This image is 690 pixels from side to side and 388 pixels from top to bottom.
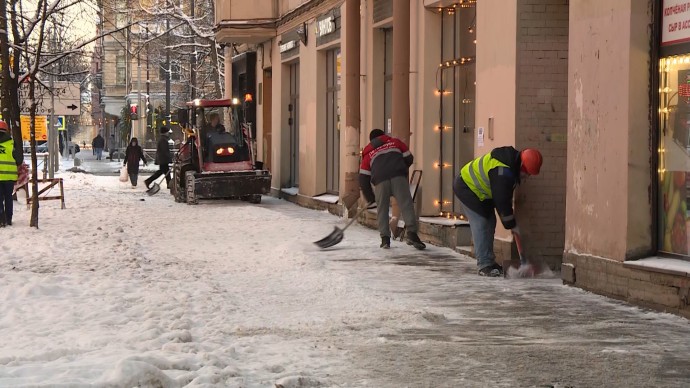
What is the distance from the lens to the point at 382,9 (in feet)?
61.5

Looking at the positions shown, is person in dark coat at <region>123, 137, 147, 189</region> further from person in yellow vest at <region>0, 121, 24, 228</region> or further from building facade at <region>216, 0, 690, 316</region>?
person in yellow vest at <region>0, 121, 24, 228</region>

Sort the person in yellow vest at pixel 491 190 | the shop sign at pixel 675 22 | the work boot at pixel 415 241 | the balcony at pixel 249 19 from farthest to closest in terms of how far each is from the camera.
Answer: the balcony at pixel 249 19 < the work boot at pixel 415 241 < the person in yellow vest at pixel 491 190 < the shop sign at pixel 675 22

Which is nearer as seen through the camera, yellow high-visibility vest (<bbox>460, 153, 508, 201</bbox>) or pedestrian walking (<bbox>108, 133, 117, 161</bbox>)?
yellow high-visibility vest (<bbox>460, 153, 508, 201</bbox>)

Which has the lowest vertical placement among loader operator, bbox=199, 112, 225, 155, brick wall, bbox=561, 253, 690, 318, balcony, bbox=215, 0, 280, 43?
brick wall, bbox=561, 253, 690, 318

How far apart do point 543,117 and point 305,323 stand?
5031mm

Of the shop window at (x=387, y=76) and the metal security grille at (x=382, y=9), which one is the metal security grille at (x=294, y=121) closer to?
the shop window at (x=387, y=76)

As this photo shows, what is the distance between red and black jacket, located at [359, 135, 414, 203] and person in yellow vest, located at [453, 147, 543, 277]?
9.29 feet

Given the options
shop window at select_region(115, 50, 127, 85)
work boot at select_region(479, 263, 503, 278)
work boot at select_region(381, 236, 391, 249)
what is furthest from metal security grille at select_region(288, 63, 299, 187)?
shop window at select_region(115, 50, 127, 85)

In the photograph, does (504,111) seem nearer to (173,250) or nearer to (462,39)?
(462,39)

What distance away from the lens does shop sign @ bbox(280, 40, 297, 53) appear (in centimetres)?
2611

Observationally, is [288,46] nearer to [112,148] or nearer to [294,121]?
[294,121]

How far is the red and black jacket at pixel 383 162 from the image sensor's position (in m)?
15.4

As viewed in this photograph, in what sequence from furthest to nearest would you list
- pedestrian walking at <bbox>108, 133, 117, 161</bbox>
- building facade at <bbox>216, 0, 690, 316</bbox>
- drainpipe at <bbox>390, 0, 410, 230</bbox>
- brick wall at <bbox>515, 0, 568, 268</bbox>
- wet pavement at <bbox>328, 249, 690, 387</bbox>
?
pedestrian walking at <bbox>108, 133, 117, 161</bbox>
drainpipe at <bbox>390, 0, 410, 230</bbox>
brick wall at <bbox>515, 0, 568, 268</bbox>
building facade at <bbox>216, 0, 690, 316</bbox>
wet pavement at <bbox>328, 249, 690, 387</bbox>

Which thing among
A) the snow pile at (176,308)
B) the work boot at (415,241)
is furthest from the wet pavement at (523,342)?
the work boot at (415,241)
